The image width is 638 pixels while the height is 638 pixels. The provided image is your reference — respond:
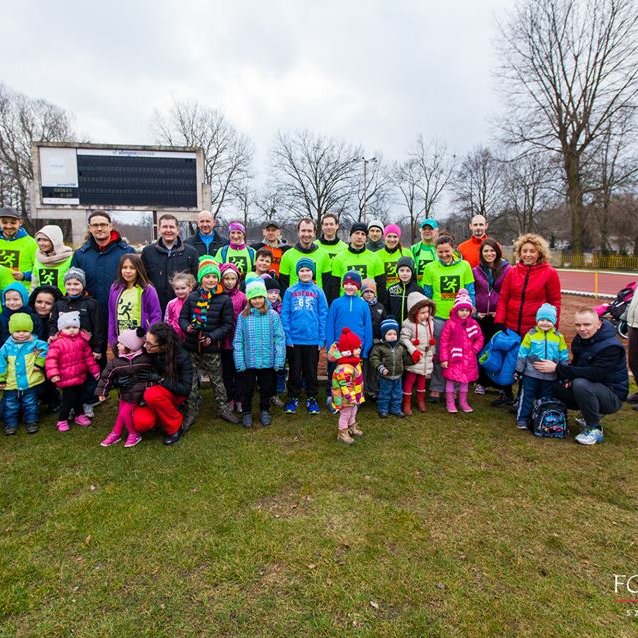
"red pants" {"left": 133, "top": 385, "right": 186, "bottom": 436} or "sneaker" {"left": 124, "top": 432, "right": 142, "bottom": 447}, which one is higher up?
"red pants" {"left": 133, "top": 385, "right": 186, "bottom": 436}

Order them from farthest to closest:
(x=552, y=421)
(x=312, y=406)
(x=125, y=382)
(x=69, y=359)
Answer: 1. (x=312, y=406)
2. (x=69, y=359)
3. (x=552, y=421)
4. (x=125, y=382)

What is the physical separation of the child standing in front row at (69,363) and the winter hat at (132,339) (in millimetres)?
699

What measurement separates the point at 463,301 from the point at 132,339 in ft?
12.1

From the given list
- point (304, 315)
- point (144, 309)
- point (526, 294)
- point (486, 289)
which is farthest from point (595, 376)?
point (144, 309)

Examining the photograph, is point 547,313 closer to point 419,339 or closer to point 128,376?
point 419,339

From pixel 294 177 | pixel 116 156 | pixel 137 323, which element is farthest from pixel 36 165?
pixel 294 177

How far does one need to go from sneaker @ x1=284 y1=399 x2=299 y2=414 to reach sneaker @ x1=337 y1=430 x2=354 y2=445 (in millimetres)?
914

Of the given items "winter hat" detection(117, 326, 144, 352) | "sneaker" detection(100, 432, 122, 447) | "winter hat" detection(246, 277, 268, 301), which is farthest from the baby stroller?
"sneaker" detection(100, 432, 122, 447)

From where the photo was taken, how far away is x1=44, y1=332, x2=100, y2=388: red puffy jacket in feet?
14.4

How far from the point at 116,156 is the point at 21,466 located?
14.3 meters

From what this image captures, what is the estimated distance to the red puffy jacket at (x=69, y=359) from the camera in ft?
14.4

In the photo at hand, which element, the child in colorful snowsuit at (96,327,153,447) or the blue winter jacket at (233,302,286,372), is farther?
the blue winter jacket at (233,302,286,372)

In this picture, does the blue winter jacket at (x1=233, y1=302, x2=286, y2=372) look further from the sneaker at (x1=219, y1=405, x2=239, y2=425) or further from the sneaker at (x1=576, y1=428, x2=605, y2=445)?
the sneaker at (x1=576, y1=428, x2=605, y2=445)

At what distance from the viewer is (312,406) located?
4.99m
